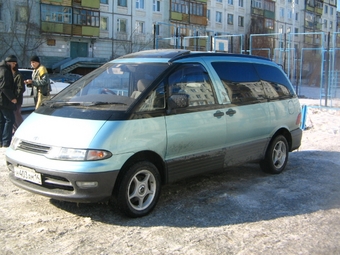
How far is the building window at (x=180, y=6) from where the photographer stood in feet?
150

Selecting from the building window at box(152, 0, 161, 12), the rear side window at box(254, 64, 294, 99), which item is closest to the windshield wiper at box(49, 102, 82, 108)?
the rear side window at box(254, 64, 294, 99)

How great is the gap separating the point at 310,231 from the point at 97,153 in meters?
2.34

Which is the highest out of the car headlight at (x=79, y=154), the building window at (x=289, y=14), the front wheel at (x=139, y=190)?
the building window at (x=289, y=14)

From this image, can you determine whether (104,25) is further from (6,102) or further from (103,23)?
(6,102)

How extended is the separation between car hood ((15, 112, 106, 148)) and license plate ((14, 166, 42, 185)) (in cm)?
31

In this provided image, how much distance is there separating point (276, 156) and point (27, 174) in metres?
3.95

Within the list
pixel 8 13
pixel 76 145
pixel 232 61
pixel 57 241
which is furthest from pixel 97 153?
pixel 8 13

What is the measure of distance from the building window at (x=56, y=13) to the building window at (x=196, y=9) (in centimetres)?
1577

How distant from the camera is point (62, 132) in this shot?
420 centimetres

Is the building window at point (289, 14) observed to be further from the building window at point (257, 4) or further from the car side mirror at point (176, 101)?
the car side mirror at point (176, 101)

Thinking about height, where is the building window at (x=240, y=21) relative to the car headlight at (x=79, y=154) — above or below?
above

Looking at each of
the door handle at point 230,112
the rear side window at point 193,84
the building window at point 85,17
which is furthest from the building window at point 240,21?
the rear side window at point 193,84

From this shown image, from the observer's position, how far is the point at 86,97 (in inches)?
191

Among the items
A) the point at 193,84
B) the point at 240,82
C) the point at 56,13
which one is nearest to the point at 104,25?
the point at 56,13
